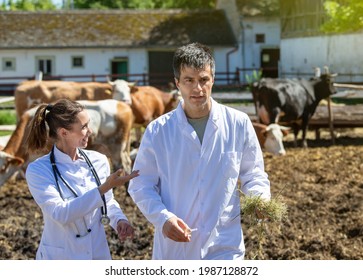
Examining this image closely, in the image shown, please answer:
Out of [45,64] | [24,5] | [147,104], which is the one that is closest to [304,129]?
[147,104]

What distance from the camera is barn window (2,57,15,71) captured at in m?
39.8

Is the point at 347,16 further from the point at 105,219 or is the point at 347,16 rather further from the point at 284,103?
the point at 105,219

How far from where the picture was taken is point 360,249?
7.47 m

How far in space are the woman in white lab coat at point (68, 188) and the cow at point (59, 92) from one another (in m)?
13.3

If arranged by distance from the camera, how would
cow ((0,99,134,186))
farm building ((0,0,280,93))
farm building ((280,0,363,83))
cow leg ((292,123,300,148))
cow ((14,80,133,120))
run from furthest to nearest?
farm building ((0,0,280,93)), farm building ((280,0,363,83)), cow ((14,80,133,120)), cow leg ((292,123,300,148)), cow ((0,99,134,186))

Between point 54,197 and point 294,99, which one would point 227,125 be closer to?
point 54,197

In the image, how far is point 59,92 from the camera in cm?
1794

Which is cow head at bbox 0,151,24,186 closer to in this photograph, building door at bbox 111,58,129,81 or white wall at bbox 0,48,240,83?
white wall at bbox 0,48,240,83

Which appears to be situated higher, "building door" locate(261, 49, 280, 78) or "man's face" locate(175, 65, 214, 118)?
"man's face" locate(175, 65, 214, 118)

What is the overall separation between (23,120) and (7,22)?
31218mm

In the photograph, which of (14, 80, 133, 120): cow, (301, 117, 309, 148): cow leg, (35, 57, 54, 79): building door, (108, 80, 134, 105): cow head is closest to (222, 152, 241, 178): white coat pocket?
(301, 117, 309, 148): cow leg

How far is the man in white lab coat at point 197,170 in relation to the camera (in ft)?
13.9

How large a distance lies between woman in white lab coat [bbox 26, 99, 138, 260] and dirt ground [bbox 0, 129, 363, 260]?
1152mm

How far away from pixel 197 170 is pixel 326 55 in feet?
102
